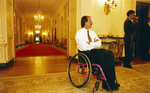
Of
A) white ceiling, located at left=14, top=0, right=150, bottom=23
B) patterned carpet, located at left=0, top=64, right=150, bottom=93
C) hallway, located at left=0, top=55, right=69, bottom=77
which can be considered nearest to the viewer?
patterned carpet, located at left=0, top=64, right=150, bottom=93

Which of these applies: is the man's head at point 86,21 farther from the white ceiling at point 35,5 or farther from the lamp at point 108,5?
the white ceiling at point 35,5

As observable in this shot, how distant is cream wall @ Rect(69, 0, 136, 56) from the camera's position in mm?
4246

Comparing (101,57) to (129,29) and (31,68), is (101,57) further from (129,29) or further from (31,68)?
(31,68)

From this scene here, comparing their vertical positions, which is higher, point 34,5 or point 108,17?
point 34,5

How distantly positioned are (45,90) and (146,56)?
15.2 feet

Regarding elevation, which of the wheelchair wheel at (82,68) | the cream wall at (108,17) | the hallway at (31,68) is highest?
the cream wall at (108,17)

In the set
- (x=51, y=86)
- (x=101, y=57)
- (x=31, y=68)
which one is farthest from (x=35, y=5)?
(x=101, y=57)

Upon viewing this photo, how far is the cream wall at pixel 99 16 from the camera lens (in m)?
4.25

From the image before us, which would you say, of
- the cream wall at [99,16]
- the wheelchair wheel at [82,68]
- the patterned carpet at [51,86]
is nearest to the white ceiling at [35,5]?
the cream wall at [99,16]

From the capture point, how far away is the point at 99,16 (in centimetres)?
464

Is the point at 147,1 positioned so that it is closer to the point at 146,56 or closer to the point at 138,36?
the point at 138,36

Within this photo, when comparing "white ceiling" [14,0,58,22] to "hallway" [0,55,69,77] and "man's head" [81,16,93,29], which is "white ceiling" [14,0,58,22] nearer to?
"hallway" [0,55,69,77]

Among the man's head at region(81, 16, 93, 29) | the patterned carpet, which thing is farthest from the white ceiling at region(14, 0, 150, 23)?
the patterned carpet

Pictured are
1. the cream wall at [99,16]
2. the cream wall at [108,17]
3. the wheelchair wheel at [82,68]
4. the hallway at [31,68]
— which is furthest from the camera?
the cream wall at [108,17]
